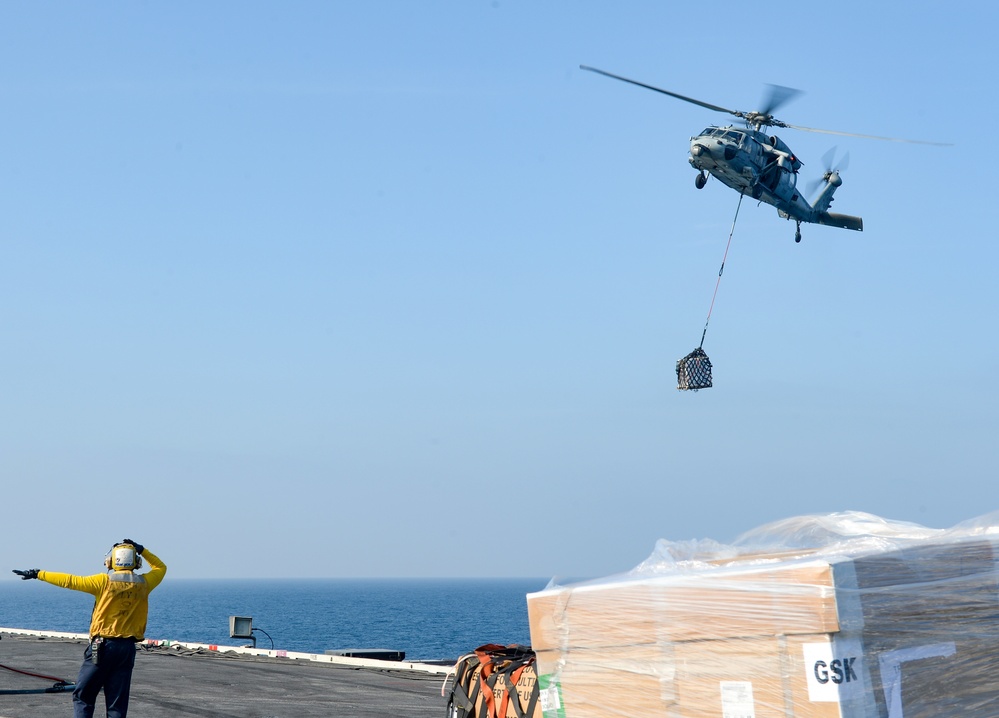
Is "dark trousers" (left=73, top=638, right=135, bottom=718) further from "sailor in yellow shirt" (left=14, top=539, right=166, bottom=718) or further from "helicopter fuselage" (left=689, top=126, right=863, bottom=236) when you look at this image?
"helicopter fuselage" (left=689, top=126, right=863, bottom=236)

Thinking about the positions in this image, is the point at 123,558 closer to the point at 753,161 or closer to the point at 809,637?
the point at 809,637

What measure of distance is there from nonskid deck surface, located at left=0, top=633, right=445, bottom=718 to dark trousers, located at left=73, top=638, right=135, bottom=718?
8.73ft

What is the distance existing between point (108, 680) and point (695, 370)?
72.2 feet

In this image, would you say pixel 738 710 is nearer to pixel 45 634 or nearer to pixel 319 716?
pixel 319 716

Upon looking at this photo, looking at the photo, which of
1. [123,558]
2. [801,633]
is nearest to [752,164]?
[123,558]

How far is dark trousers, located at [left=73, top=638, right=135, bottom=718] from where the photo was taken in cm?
990

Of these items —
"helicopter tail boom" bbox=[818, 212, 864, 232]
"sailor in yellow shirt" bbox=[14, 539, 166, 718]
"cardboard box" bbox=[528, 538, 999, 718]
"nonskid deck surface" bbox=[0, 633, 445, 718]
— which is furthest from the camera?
"helicopter tail boom" bbox=[818, 212, 864, 232]

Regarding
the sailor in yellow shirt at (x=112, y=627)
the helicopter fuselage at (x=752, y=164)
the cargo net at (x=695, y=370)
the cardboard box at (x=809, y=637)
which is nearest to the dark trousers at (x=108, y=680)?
the sailor in yellow shirt at (x=112, y=627)

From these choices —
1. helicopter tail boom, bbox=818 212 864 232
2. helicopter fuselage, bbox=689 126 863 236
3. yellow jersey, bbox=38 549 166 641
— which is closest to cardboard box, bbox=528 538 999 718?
yellow jersey, bbox=38 549 166 641

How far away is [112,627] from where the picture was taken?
391 inches

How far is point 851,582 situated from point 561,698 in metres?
2.40

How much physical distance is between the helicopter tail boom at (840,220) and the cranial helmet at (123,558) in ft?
108

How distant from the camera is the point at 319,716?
42.1ft

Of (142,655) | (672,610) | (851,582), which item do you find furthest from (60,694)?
(851,582)
